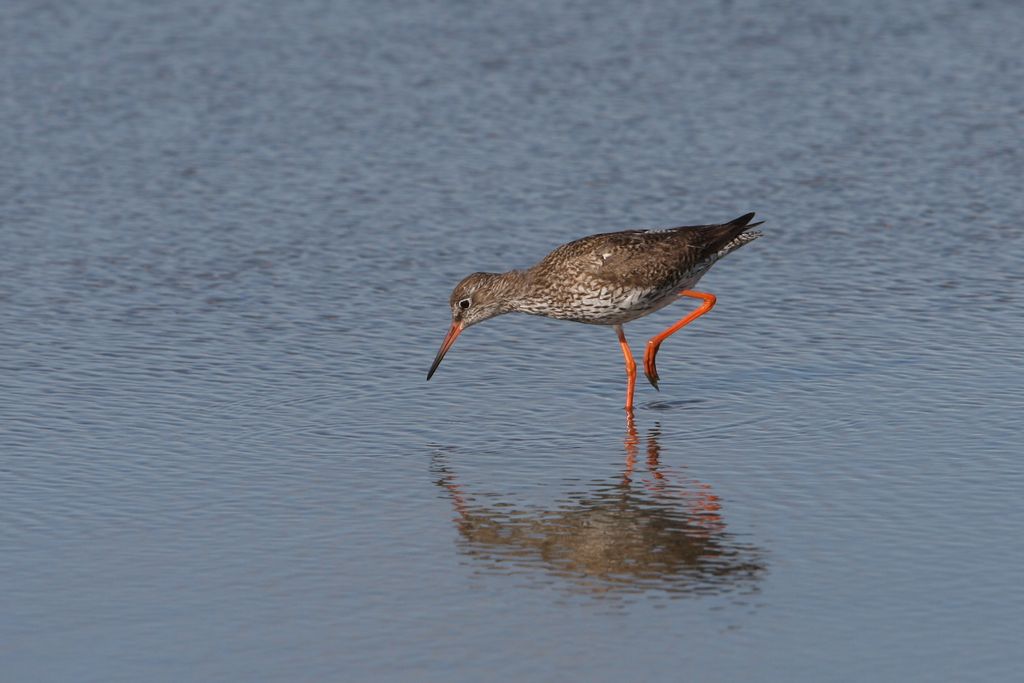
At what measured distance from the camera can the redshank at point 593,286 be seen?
42.7 ft

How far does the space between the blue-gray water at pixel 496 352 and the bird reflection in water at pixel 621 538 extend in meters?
0.03

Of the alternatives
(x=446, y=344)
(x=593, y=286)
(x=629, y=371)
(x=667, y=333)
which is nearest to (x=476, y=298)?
(x=446, y=344)

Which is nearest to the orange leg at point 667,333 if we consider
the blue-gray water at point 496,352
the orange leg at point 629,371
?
the orange leg at point 629,371

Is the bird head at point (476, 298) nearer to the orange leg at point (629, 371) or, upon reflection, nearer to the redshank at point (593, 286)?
the redshank at point (593, 286)

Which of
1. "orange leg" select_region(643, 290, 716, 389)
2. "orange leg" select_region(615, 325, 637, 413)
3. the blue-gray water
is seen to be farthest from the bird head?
"orange leg" select_region(643, 290, 716, 389)

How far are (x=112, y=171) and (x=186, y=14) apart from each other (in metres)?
7.26

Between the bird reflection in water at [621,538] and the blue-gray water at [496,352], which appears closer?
the blue-gray water at [496,352]

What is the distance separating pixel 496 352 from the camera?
13.7 m

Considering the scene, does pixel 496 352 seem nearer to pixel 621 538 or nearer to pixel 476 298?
pixel 476 298

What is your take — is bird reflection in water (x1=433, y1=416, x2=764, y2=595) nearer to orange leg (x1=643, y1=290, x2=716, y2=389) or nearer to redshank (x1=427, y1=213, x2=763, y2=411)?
orange leg (x1=643, y1=290, x2=716, y2=389)

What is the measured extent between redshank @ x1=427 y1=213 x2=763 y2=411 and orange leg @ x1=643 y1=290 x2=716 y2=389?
0.4 inches

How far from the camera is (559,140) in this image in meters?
19.9

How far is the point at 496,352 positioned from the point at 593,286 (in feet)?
3.86

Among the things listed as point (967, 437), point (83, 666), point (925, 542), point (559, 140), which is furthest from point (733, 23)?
point (83, 666)
